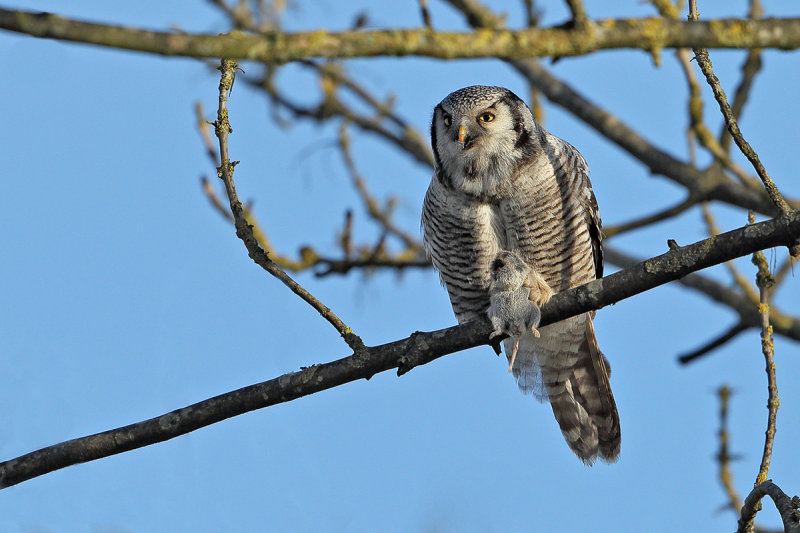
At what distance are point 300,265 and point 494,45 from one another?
14.0ft

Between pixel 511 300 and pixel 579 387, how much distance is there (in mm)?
1761

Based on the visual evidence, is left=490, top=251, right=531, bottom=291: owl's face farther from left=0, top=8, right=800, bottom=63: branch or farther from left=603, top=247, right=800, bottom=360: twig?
left=0, top=8, right=800, bottom=63: branch

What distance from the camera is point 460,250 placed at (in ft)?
18.4

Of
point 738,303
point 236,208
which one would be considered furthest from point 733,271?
point 236,208

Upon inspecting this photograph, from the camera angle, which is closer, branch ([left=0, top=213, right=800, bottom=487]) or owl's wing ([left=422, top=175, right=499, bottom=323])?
branch ([left=0, top=213, right=800, bottom=487])

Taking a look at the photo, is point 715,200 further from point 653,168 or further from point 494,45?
point 494,45

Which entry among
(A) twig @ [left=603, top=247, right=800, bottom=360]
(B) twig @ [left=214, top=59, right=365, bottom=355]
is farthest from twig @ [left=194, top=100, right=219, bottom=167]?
(A) twig @ [left=603, top=247, right=800, bottom=360]

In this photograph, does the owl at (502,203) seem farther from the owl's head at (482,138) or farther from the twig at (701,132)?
the twig at (701,132)

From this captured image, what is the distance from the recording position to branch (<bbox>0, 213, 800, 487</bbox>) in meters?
3.44

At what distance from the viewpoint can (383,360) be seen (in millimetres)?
3867

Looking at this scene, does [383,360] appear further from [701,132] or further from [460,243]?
[701,132]

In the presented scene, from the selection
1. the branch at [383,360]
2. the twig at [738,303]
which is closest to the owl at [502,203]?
the twig at [738,303]

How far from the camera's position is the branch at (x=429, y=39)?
2064mm

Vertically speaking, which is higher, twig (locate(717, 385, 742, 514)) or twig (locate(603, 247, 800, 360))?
twig (locate(603, 247, 800, 360))
